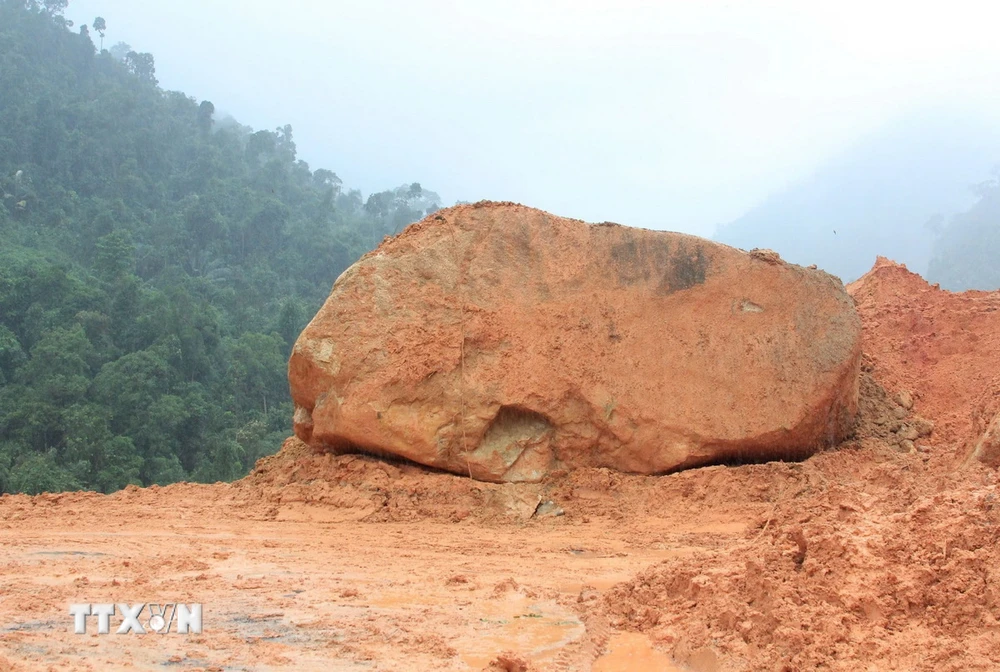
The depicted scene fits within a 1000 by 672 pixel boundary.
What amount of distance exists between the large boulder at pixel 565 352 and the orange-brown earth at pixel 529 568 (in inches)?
13.6

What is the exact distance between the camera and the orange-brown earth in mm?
3234

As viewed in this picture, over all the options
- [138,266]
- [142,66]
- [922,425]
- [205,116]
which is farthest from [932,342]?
[142,66]

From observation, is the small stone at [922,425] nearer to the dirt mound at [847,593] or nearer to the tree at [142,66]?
the dirt mound at [847,593]

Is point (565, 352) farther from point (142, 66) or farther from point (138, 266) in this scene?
point (142, 66)

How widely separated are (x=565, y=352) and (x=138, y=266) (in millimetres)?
27966

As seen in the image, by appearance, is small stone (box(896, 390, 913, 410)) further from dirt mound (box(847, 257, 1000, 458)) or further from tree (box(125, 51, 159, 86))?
tree (box(125, 51, 159, 86))

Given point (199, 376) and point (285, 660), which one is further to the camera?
point (199, 376)

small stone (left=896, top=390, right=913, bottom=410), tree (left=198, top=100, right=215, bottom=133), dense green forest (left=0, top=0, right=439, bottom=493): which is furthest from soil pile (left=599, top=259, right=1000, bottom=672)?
tree (left=198, top=100, right=215, bottom=133)

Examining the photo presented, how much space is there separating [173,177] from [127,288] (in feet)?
53.1

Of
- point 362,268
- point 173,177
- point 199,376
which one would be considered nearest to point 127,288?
point 199,376

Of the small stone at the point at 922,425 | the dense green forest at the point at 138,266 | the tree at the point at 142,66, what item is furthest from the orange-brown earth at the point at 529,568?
the tree at the point at 142,66

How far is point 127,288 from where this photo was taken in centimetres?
2506

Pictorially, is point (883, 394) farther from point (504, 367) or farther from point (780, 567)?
point (780, 567)

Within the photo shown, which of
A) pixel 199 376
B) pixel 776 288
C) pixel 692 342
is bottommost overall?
pixel 199 376
